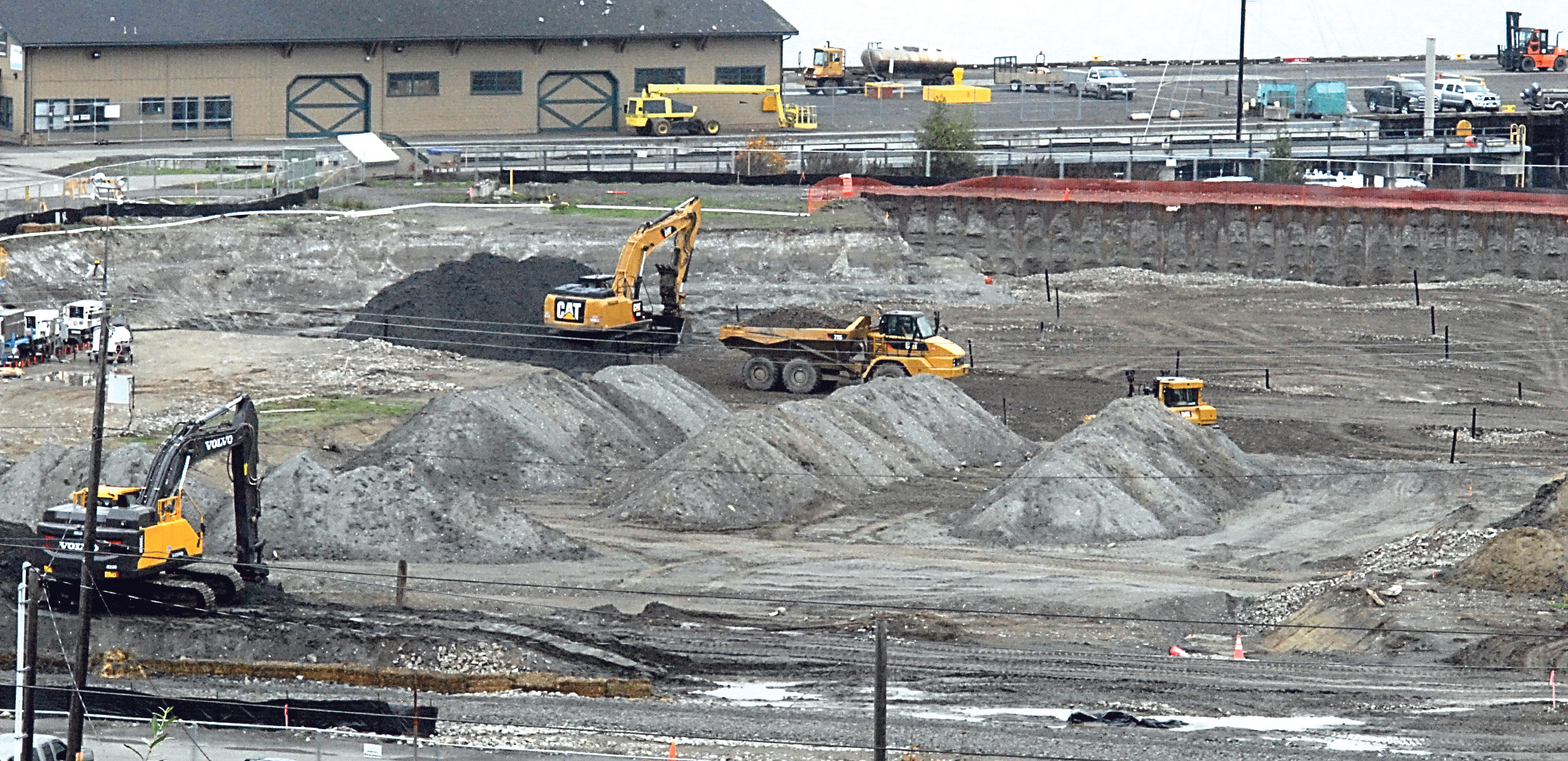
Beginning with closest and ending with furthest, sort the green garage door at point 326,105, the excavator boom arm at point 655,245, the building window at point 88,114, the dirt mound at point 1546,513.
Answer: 1. the dirt mound at point 1546,513
2. the excavator boom arm at point 655,245
3. the building window at point 88,114
4. the green garage door at point 326,105

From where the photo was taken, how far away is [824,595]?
99.5 feet

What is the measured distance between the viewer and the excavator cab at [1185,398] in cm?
4109

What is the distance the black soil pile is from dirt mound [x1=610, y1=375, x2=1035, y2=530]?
9110 mm

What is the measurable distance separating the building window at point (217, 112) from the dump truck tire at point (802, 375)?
33.9 meters

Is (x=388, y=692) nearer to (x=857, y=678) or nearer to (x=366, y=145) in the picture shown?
(x=857, y=678)

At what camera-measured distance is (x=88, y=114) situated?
70375 millimetres

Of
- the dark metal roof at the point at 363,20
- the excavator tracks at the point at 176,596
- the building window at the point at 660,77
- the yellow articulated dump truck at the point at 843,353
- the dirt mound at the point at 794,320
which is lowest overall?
the excavator tracks at the point at 176,596

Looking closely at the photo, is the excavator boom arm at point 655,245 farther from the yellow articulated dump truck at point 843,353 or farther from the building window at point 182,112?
the building window at point 182,112

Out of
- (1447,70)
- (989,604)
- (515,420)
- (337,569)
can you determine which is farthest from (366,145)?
(1447,70)

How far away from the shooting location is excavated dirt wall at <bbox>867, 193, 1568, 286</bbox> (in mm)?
60312

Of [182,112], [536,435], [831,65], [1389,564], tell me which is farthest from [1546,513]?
[831,65]

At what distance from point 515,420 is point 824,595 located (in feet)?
30.9

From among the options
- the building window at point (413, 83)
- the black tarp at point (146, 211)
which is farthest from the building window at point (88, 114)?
the black tarp at point (146, 211)

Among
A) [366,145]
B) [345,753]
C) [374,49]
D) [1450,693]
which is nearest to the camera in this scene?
[345,753]
